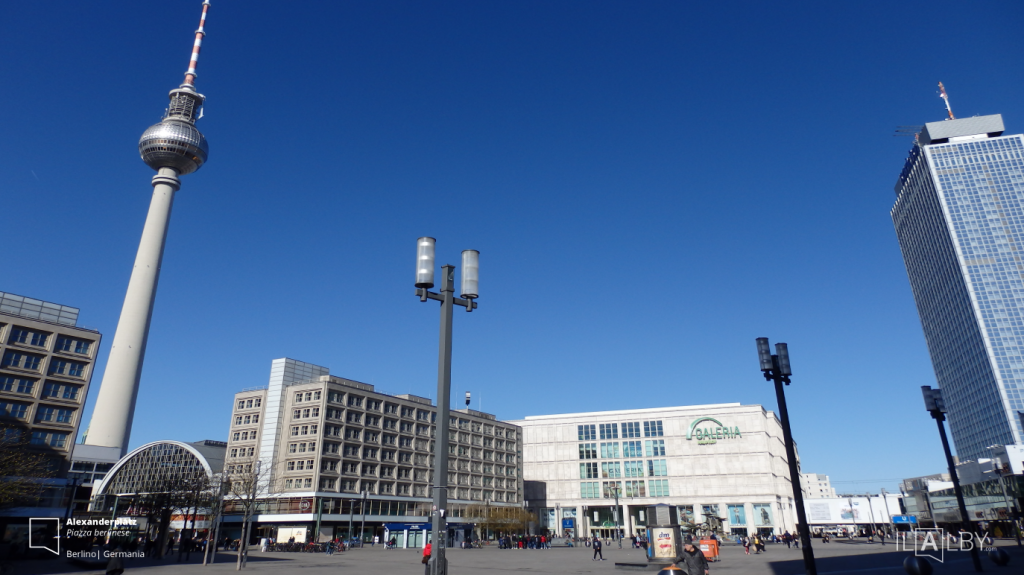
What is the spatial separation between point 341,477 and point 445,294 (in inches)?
3102

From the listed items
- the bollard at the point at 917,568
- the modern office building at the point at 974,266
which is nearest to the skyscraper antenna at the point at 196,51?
the bollard at the point at 917,568

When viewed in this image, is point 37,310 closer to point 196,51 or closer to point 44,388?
point 44,388

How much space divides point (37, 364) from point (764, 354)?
2813 inches

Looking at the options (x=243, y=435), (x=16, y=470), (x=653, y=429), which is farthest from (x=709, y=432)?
(x=16, y=470)

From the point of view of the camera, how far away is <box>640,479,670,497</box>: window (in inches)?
4058

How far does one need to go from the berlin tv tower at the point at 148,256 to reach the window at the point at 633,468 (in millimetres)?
76956

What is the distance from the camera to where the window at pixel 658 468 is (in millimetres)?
104312

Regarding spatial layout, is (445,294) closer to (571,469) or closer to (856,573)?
(856,573)

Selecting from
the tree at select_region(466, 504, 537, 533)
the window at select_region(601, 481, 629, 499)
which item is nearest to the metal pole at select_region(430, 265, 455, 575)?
the tree at select_region(466, 504, 537, 533)

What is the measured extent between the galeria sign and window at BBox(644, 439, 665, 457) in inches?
186

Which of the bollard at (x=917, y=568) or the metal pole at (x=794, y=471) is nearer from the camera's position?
the metal pole at (x=794, y=471)

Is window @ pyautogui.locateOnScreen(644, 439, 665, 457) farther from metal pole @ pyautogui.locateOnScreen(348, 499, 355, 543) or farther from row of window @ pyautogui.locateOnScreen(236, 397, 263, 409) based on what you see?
row of window @ pyautogui.locateOnScreen(236, 397, 263, 409)

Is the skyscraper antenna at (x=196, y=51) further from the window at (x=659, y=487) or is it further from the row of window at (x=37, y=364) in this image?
the window at (x=659, y=487)

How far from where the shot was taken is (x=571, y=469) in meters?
111
